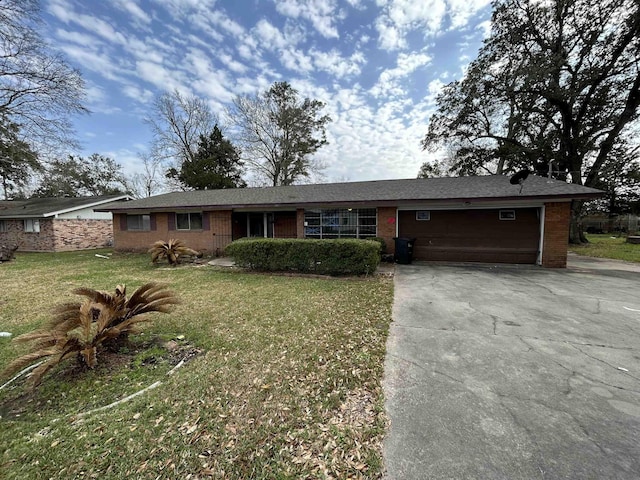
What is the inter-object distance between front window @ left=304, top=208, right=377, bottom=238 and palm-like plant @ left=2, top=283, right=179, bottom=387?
8232 mm

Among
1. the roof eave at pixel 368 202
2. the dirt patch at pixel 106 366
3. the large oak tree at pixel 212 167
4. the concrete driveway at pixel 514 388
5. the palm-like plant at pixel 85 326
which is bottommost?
the dirt patch at pixel 106 366

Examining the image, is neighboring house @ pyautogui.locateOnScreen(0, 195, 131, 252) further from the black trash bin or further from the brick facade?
the black trash bin

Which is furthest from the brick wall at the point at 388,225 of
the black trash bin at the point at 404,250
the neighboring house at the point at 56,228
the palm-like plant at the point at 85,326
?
the neighboring house at the point at 56,228


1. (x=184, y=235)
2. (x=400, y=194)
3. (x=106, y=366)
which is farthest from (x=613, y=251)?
(x=184, y=235)

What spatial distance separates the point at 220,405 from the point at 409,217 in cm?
971

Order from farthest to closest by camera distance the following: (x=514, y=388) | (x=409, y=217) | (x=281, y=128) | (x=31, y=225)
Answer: (x=281, y=128)
(x=31, y=225)
(x=409, y=217)
(x=514, y=388)

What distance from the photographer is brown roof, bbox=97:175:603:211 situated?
8.44m

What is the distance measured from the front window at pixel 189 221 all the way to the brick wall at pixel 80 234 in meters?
8.72

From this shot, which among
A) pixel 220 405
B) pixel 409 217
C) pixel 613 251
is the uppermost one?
pixel 409 217

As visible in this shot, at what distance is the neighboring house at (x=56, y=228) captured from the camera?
15.2 metres

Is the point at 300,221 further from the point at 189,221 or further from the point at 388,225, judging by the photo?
the point at 189,221

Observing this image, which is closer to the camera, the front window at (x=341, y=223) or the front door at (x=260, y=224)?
the front window at (x=341, y=223)

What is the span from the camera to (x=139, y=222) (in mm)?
13445

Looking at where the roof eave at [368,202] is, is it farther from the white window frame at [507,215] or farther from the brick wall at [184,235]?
the white window frame at [507,215]
